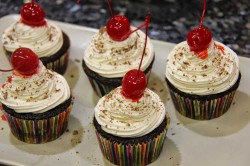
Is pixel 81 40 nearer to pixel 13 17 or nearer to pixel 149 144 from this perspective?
pixel 13 17

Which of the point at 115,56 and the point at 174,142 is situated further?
the point at 115,56

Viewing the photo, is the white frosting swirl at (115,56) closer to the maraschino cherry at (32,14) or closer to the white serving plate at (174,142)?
the white serving plate at (174,142)

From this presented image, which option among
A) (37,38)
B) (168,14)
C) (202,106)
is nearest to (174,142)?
(202,106)

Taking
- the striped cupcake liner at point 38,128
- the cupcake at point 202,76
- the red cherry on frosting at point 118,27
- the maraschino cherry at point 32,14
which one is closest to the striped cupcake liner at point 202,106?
the cupcake at point 202,76

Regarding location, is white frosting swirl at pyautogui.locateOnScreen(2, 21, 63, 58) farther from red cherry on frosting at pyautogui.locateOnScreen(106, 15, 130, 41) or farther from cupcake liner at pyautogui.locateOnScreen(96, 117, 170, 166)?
cupcake liner at pyautogui.locateOnScreen(96, 117, 170, 166)

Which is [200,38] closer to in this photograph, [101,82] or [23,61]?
[101,82]

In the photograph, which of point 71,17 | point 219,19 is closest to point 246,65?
point 219,19

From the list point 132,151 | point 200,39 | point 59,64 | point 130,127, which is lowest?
point 59,64
